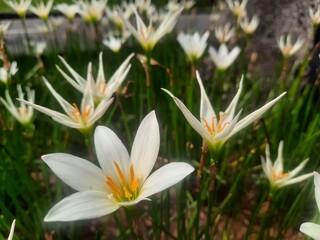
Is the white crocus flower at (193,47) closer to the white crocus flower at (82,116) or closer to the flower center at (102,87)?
the flower center at (102,87)

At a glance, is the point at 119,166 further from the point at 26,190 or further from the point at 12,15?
the point at 12,15

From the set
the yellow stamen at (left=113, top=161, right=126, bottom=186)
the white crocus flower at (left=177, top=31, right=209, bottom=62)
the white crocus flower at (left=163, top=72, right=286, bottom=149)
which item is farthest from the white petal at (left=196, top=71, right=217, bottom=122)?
the white crocus flower at (left=177, top=31, right=209, bottom=62)

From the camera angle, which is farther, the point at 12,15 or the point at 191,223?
the point at 12,15

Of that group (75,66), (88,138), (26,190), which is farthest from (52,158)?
(75,66)

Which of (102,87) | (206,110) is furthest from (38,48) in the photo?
(206,110)

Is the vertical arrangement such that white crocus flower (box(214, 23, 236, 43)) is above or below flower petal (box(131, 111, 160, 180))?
above

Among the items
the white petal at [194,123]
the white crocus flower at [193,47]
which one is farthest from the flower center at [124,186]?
the white crocus flower at [193,47]

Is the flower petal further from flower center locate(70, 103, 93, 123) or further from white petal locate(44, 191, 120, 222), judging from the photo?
flower center locate(70, 103, 93, 123)
